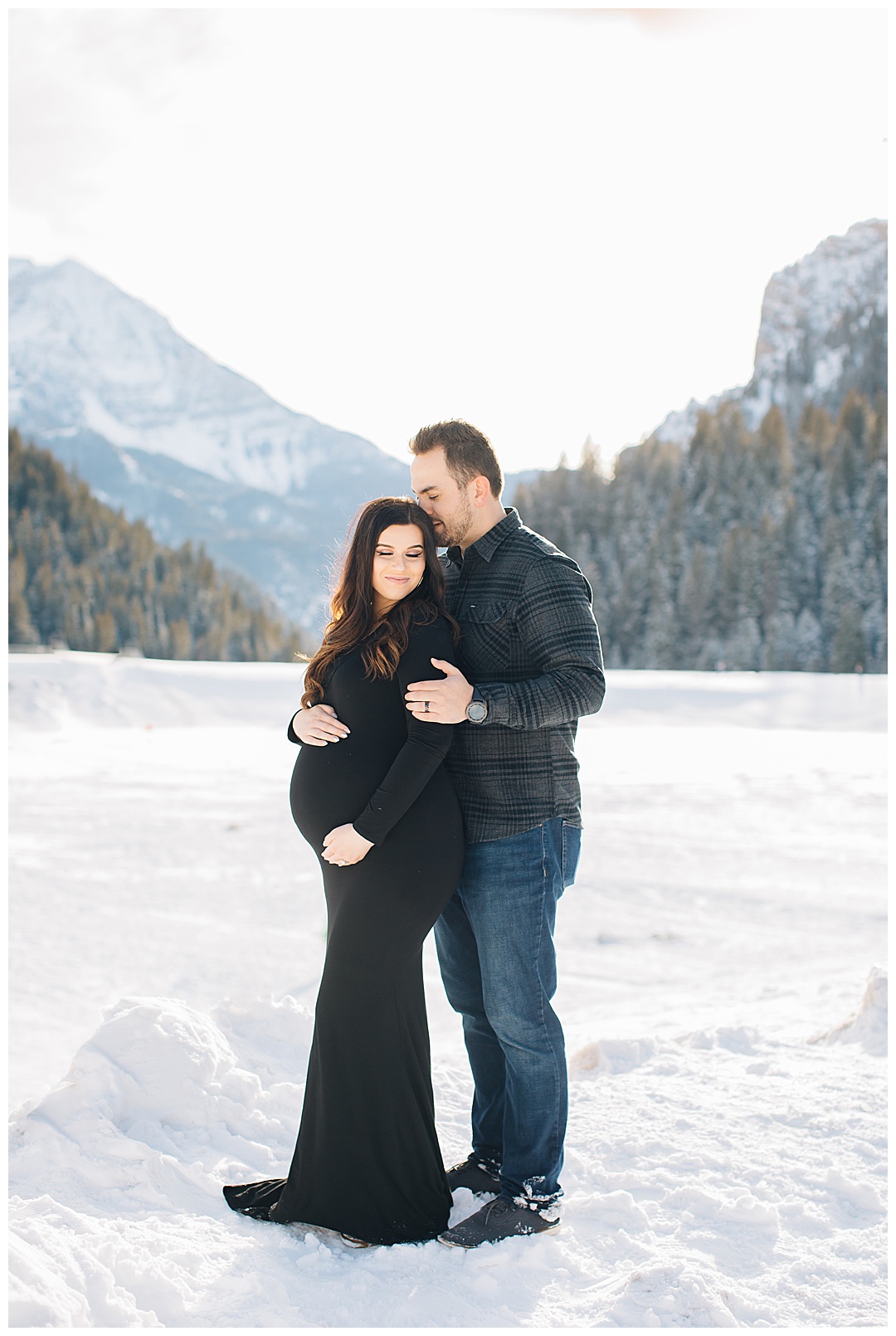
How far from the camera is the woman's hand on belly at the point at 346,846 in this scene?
2246 mm

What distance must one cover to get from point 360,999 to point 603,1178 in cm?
→ 93

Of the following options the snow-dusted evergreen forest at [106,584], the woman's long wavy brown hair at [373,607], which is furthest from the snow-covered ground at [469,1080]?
the snow-dusted evergreen forest at [106,584]

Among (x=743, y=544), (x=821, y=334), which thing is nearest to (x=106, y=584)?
(x=743, y=544)

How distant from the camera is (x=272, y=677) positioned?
2258cm

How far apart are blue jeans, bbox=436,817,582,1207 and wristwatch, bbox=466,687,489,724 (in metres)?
0.34

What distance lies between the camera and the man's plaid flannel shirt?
7.66 ft

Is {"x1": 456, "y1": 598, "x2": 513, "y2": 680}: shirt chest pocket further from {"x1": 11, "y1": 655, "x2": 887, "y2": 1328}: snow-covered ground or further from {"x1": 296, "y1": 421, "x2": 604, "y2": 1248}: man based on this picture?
{"x1": 11, "y1": 655, "x2": 887, "y2": 1328}: snow-covered ground

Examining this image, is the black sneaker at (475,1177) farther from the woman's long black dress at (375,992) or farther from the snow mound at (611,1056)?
the snow mound at (611,1056)

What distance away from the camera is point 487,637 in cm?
249

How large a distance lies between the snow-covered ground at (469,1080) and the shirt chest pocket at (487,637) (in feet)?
4.53

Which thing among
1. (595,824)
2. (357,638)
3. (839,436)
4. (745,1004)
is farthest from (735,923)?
(839,436)

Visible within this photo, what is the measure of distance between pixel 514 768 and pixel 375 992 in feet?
2.10

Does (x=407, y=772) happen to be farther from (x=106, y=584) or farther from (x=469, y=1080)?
(x=106, y=584)

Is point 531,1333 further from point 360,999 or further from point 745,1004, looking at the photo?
point 745,1004
